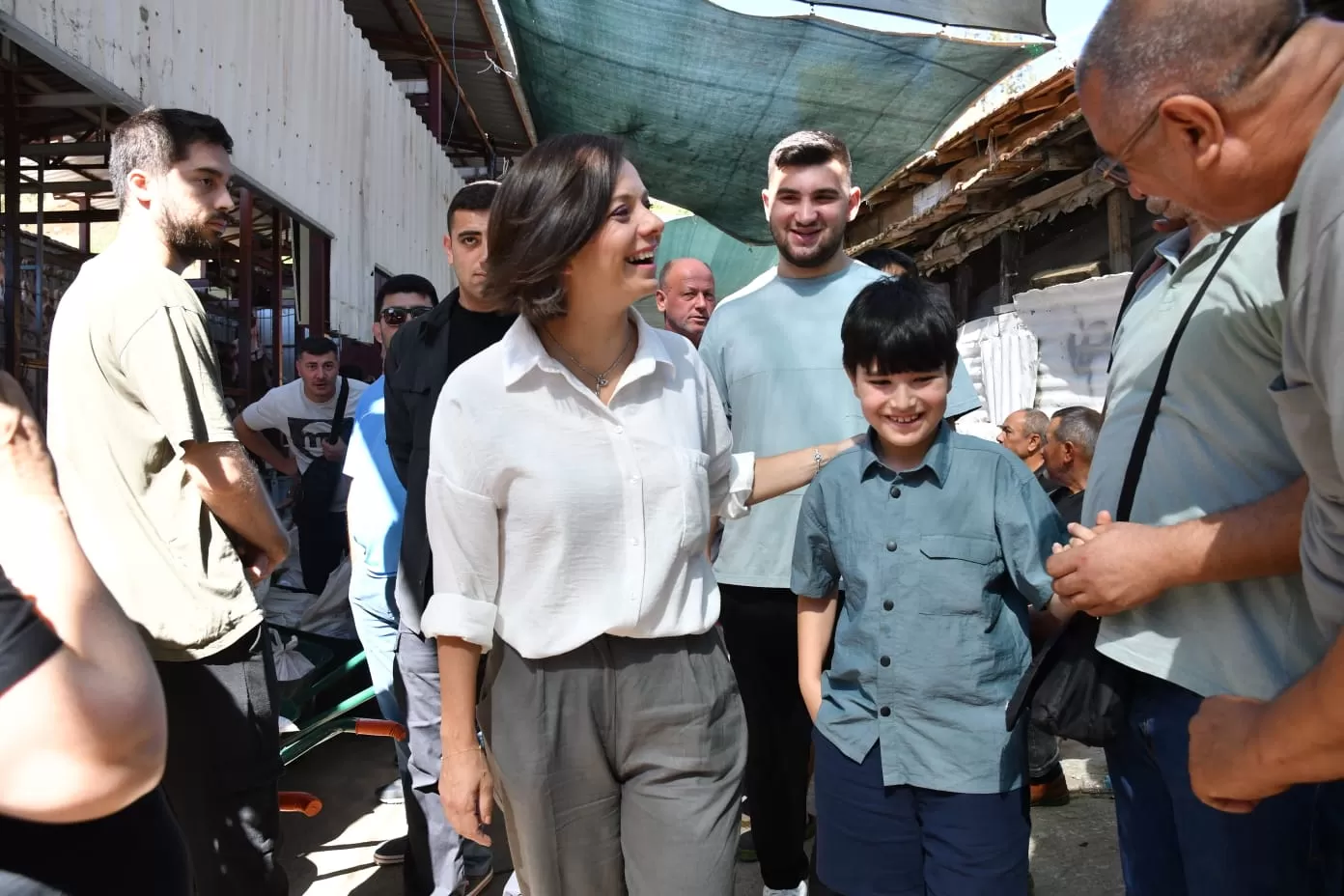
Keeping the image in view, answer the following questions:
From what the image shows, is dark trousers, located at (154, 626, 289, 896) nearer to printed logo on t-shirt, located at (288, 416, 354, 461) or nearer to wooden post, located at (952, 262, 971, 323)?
printed logo on t-shirt, located at (288, 416, 354, 461)

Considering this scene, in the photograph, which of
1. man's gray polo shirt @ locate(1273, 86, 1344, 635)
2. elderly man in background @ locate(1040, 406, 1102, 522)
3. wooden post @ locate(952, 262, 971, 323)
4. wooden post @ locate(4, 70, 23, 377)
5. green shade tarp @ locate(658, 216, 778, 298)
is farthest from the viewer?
green shade tarp @ locate(658, 216, 778, 298)

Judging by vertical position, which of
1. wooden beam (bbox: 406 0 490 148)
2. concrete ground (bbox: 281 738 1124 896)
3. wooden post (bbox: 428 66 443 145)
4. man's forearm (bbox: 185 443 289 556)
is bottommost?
concrete ground (bbox: 281 738 1124 896)

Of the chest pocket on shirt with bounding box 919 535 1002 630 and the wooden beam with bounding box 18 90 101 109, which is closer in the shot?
the chest pocket on shirt with bounding box 919 535 1002 630

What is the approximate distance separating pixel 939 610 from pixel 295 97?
6395 millimetres

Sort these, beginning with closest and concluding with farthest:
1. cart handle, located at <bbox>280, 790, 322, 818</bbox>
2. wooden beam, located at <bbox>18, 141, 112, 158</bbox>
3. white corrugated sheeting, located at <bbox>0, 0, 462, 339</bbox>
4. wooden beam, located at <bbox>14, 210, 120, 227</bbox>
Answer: cart handle, located at <bbox>280, 790, 322, 818</bbox>
white corrugated sheeting, located at <bbox>0, 0, 462, 339</bbox>
wooden beam, located at <bbox>18, 141, 112, 158</bbox>
wooden beam, located at <bbox>14, 210, 120, 227</bbox>

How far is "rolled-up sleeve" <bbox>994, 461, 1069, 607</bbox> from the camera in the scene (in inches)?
81.1

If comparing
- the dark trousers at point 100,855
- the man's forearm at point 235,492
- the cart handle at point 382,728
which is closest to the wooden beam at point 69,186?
the cart handle at point 382,728

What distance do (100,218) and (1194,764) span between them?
8.91 m

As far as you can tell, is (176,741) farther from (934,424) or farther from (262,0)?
(262,0)

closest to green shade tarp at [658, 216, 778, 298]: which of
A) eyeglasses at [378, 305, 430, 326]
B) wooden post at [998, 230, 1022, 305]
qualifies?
wooden post at [998, 230, 1022, 305]

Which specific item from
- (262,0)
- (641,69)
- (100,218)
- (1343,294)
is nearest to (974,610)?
(1343,294)

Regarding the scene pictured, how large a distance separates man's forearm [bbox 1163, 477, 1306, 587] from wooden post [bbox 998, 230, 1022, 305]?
24.8ft

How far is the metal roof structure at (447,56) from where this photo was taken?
→ 10562 mm

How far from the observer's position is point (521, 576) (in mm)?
1731
